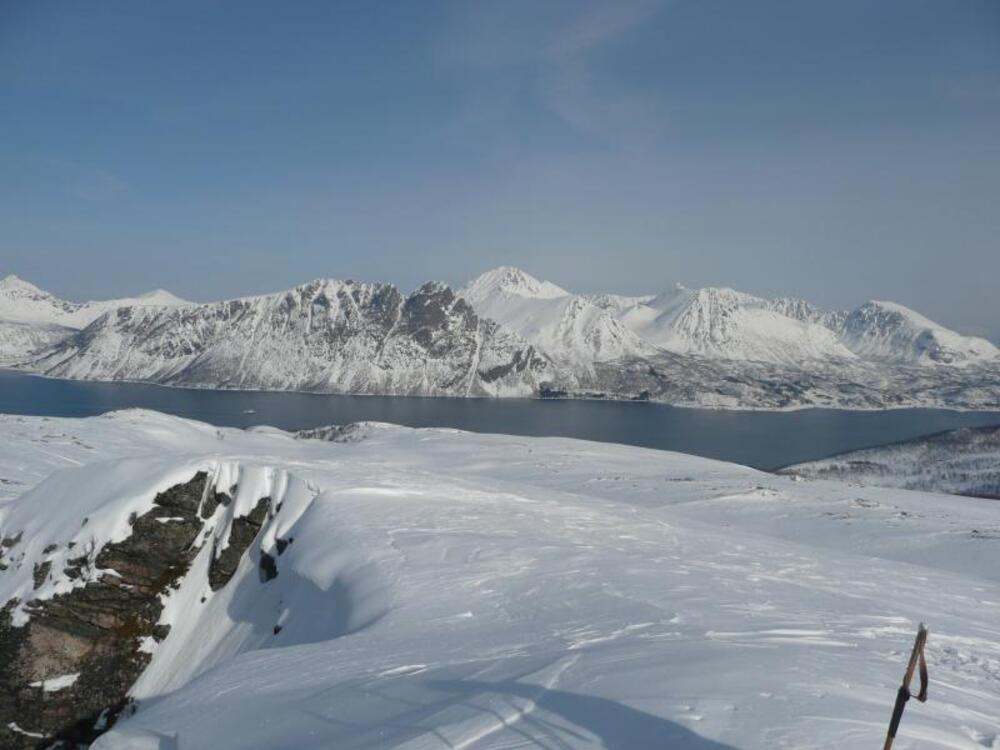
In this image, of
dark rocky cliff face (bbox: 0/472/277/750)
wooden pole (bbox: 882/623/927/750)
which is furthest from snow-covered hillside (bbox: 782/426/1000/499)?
wooden pole (bbox: 882/623/927/750)

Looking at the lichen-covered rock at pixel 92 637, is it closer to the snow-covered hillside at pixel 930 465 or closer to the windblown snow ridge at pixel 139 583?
the windblown snow ridge at pixel 139 583

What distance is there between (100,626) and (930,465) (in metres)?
143

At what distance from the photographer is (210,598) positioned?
2681 centimetres

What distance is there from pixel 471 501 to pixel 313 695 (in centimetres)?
2094

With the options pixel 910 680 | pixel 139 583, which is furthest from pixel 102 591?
pixel 910 680

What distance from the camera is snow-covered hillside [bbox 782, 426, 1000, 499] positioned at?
115m

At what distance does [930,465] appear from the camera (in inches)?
4906

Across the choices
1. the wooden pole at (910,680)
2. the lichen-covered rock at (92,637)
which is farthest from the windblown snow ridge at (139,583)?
the wooden pole at (910,680)

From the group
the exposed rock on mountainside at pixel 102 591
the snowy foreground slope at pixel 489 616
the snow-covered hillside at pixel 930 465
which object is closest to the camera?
the snowy foreground slope at pixel 489 616


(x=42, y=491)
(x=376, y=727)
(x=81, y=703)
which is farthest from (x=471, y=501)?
(x=376, y=727)

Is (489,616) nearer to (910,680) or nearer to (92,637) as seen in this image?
(910,680)

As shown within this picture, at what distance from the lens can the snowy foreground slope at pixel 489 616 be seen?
30.5 feet

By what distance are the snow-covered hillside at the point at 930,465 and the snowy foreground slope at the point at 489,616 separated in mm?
78914

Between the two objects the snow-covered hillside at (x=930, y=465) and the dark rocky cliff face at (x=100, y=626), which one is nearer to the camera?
the dark rocky cliff face at (x=100, y=626)
